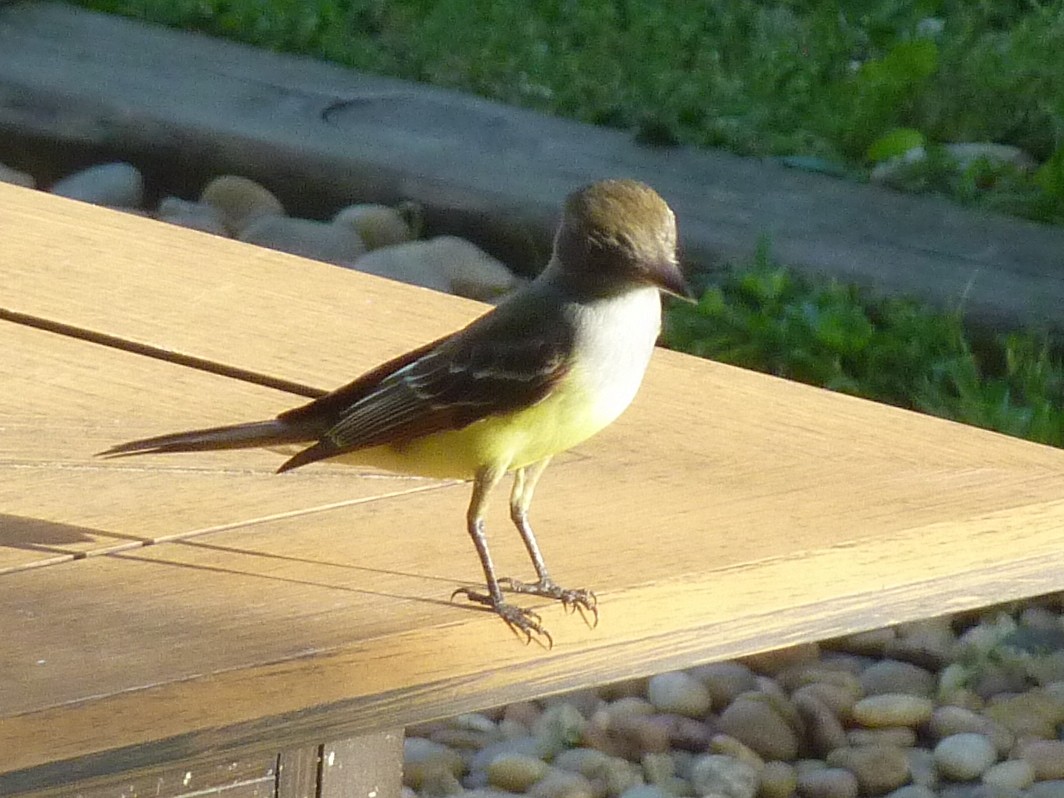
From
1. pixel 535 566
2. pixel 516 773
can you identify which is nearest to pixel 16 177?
pixel 516 773

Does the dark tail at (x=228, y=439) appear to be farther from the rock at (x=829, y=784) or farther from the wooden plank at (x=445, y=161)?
the wooden plank at (x=445, y=161)

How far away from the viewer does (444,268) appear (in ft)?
17.9

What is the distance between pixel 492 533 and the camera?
205 centimetres

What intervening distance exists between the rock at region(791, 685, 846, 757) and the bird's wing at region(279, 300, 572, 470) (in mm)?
2196

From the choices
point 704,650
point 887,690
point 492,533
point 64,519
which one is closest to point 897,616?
point 704,650

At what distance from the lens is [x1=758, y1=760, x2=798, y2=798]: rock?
385cm

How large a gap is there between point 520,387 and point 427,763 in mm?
2095

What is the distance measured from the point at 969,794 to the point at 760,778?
0.37 meters

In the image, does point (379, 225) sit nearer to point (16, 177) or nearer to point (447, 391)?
point (16, 177)

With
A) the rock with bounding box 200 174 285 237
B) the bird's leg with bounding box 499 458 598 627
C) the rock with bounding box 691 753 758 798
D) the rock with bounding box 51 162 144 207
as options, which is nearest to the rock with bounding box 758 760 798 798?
the rock with bounding box 691 753 758 798

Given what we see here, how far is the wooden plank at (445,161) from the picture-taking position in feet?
17.4

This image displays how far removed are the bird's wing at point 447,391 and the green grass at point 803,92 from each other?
276 centimetres

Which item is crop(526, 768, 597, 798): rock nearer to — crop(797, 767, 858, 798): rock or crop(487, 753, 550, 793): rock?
crop(487, 753, 550, 793): rock

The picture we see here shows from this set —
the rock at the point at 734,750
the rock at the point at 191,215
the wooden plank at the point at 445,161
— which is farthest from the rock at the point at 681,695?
the rock at the point at 191,215
